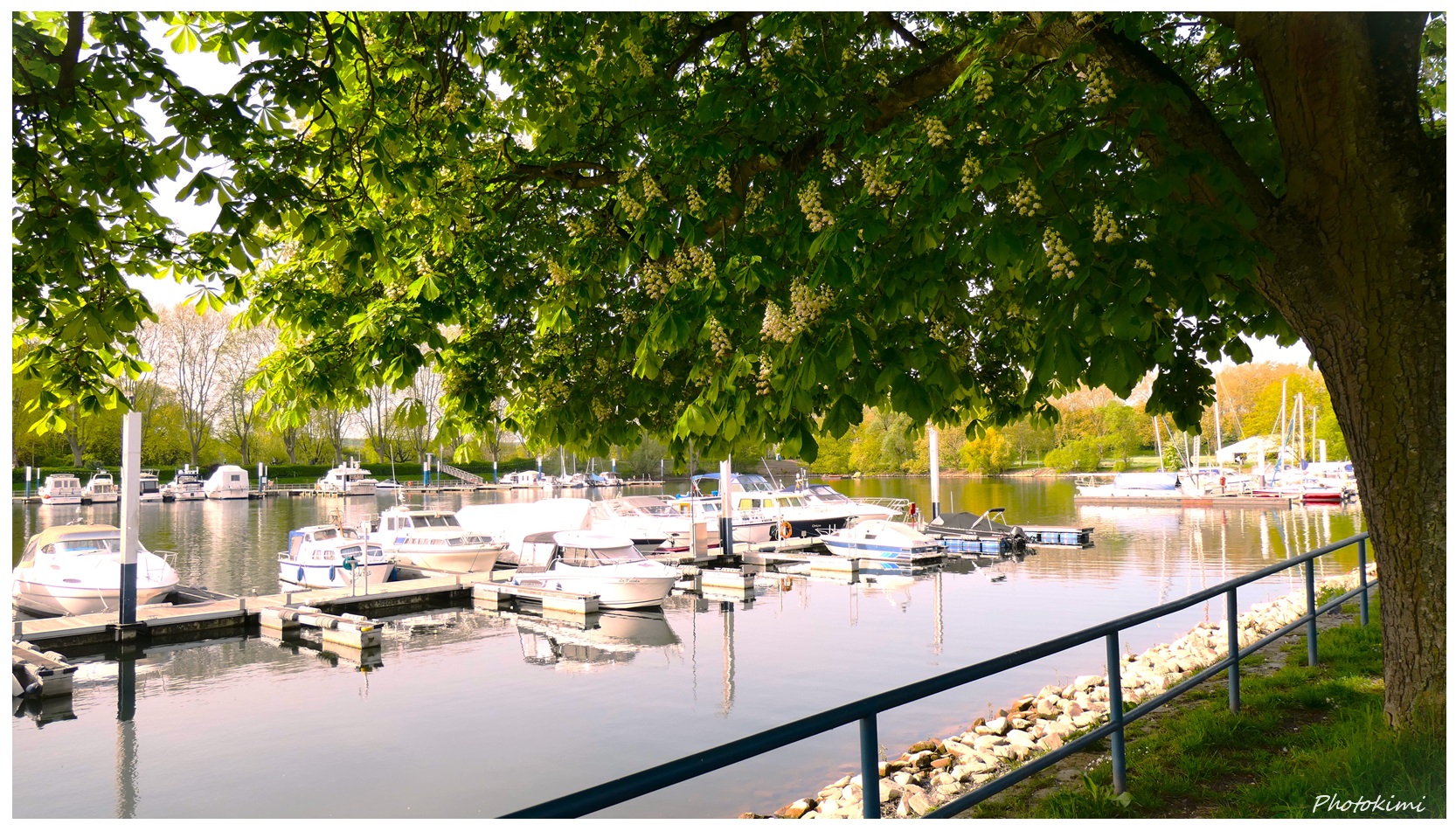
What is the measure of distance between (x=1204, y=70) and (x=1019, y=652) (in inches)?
216

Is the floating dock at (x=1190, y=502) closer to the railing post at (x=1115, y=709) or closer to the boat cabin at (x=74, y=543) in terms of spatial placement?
the boat cabin at (x=74, y=543)

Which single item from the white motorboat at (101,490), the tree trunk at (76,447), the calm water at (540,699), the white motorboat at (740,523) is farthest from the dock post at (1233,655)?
the white motorboat at (101,490)

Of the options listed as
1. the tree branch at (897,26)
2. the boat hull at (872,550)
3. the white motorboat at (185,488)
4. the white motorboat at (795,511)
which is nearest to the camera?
the tree branch at (897,26)

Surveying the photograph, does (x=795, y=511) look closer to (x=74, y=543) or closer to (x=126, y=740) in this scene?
(x=74, y=543)

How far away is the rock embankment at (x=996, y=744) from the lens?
337 inches

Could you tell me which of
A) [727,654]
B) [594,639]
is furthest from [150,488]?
[727,654]

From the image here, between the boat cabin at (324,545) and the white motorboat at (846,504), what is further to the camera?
the white motorboat at (846,504)

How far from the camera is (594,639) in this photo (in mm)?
19062

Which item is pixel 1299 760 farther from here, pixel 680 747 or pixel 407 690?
pixel 407 690

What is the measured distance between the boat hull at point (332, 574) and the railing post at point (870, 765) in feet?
73.2

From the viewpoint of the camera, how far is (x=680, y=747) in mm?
11820

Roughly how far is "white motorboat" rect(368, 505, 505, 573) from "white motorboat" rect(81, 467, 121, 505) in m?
47.2

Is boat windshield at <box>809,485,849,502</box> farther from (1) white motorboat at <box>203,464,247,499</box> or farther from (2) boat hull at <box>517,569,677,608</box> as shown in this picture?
(1) white motorboat at <box>203,464,247,499</box>

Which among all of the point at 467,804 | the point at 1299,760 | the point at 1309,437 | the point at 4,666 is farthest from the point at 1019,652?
the point at 1309,437
